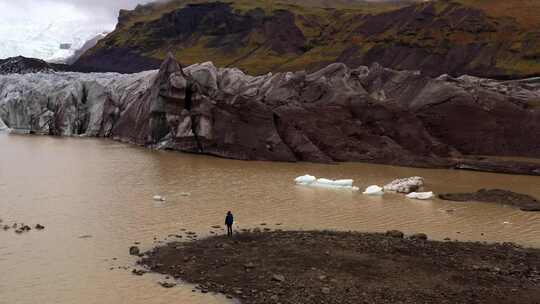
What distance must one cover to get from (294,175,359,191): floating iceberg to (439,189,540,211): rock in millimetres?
5627

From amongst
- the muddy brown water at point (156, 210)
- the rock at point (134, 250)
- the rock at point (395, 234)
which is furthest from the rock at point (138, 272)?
the rock at point (395, 234)

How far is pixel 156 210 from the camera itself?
3058 centimetres

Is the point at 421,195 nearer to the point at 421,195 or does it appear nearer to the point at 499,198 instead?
the point at 421,195

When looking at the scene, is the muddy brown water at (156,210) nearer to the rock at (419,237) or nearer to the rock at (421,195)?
the rock at (421,195)

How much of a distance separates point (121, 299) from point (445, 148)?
4026 cm

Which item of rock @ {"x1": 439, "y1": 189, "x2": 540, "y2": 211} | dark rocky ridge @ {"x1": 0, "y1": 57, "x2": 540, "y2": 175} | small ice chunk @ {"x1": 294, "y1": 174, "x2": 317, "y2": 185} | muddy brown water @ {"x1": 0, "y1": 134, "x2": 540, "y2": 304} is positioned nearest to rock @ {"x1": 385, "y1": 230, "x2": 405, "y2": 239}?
muddy brown water @ {"x1": 0, "y1": 134, "x2": 540, "y2": 304}

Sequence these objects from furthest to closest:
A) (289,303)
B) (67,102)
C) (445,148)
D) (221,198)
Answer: (67,102), (445,148), (221,198), (289,303)

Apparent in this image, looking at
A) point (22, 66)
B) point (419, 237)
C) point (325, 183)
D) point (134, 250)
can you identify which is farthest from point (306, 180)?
point (22, 66)

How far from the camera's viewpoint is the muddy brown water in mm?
20188

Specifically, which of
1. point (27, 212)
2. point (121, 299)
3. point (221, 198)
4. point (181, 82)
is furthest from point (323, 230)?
point (181, 82)

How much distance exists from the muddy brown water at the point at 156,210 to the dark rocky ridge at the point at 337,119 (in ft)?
8.85

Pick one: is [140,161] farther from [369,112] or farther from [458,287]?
[458,287]

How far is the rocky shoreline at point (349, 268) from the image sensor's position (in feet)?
61.3

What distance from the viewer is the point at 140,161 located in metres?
48.8
